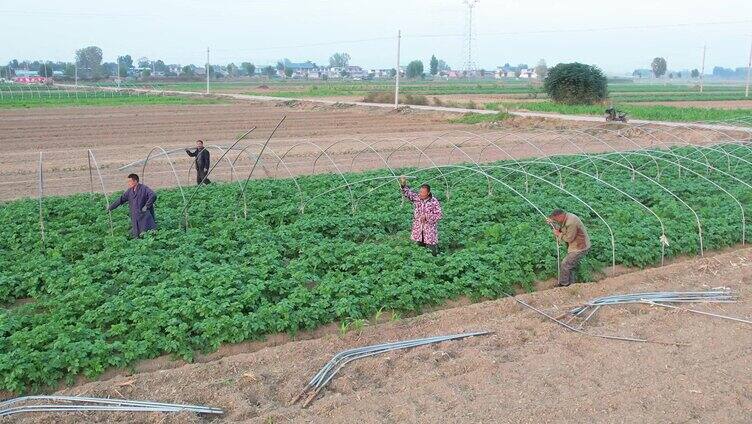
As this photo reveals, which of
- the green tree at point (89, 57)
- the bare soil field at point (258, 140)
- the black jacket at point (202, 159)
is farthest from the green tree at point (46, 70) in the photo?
the black jacket at point (202, 159)

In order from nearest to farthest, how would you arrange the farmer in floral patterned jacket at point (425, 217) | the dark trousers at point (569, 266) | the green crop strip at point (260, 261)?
the green crop strip at point (260, 261)
the dark trousers at point (569, 266)
the farmer in floral patterned jacket at point (425, 217)

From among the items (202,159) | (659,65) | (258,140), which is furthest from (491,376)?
(659,65)

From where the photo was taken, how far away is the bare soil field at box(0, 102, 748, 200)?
19.7m

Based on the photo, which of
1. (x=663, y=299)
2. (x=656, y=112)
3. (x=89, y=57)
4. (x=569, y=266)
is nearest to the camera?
(x=663, y=299)

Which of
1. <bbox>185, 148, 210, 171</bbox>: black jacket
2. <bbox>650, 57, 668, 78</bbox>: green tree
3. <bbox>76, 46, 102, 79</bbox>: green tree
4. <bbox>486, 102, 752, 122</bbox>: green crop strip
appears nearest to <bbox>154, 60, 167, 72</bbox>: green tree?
<bbox>76, 46, 102, 79</bbox>: green tree

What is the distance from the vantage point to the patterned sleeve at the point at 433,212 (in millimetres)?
10090

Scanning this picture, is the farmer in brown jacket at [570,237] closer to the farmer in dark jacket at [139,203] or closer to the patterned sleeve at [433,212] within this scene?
the patterned sleeve at [433,212]

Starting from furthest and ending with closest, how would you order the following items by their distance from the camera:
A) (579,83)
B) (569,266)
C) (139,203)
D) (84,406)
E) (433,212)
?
(579,83), (139,203), (433,212), (569,266), (84,406)

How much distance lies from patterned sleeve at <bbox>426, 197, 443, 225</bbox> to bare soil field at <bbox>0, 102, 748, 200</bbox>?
4763 mm

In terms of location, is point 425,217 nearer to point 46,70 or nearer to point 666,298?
point 666,298

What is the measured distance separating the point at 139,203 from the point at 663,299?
787 centimetres

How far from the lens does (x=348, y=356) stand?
285 inches

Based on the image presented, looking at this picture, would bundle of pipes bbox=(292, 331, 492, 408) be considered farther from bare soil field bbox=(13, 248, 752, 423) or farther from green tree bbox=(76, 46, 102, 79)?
green tree bbox=(76, 46, 102, 79)

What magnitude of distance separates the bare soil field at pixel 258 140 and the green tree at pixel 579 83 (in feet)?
39.4
